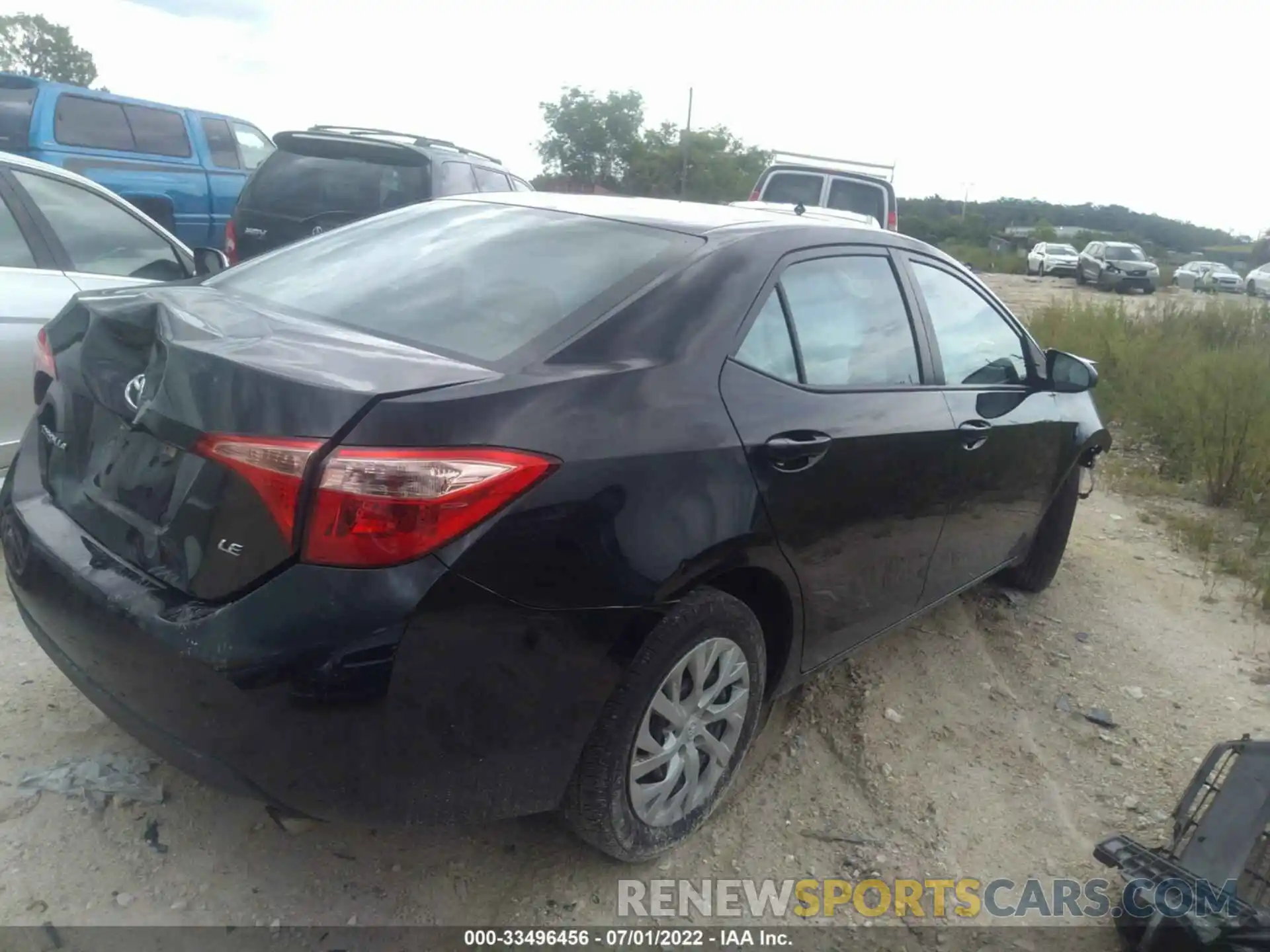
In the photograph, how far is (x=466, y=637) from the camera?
2039 mm

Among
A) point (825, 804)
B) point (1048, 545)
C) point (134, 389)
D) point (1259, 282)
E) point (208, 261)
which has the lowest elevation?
point (1259, 282)

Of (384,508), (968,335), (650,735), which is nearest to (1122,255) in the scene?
(968,335)

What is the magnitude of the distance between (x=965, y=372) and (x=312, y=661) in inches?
102

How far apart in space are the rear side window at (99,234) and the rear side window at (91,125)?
18.6ft

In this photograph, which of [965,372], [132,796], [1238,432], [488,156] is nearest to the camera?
[132,796]

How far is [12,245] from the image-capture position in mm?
4320

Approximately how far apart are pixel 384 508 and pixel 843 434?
1.41m

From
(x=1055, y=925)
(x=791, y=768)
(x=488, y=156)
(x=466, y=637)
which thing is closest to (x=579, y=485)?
(x=466, y=637)

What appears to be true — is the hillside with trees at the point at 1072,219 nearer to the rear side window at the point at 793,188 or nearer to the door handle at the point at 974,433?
the rear side window at the point at 793,188

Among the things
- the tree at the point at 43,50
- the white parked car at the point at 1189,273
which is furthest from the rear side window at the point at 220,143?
the tree at the point at 43,50

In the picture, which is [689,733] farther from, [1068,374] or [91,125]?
[91,125]

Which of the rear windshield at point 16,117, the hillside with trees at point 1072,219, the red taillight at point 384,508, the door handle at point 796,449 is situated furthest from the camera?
the hillside with trees at point 1072,219

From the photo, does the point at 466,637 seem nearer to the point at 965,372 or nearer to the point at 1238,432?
the point at 965,372

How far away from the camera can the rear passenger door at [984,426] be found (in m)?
3.54
